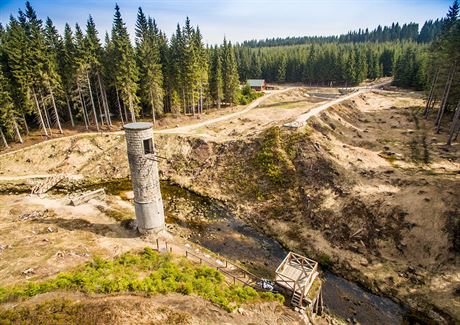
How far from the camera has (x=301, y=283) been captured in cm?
1905

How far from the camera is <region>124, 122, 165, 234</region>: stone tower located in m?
22.8

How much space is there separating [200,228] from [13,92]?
1619 inches

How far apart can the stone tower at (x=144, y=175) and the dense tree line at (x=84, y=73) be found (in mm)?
28575

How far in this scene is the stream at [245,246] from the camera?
19.5 m

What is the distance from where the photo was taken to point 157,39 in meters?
62.5

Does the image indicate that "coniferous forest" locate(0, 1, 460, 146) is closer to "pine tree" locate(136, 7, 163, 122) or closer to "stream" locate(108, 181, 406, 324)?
"pine tree" locate(136, 7, 163, 122)

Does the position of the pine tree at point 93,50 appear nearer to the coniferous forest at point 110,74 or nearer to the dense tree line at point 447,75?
the coniferous forest at point 110,74

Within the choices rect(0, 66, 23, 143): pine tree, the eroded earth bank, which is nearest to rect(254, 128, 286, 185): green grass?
the eroded earth bank

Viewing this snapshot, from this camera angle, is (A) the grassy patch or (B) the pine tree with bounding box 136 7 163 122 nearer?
(A) the grassy patch

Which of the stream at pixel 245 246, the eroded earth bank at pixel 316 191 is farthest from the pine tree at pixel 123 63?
the stream at pixel 245 246

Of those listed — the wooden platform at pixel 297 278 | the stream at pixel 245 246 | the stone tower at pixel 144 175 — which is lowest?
the stream at pixel 245 246

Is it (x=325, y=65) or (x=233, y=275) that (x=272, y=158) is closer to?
(x=233, y=275)

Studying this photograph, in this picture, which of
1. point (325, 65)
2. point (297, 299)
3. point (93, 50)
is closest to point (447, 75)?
point (297, 299)

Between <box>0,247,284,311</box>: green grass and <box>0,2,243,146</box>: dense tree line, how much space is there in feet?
116
